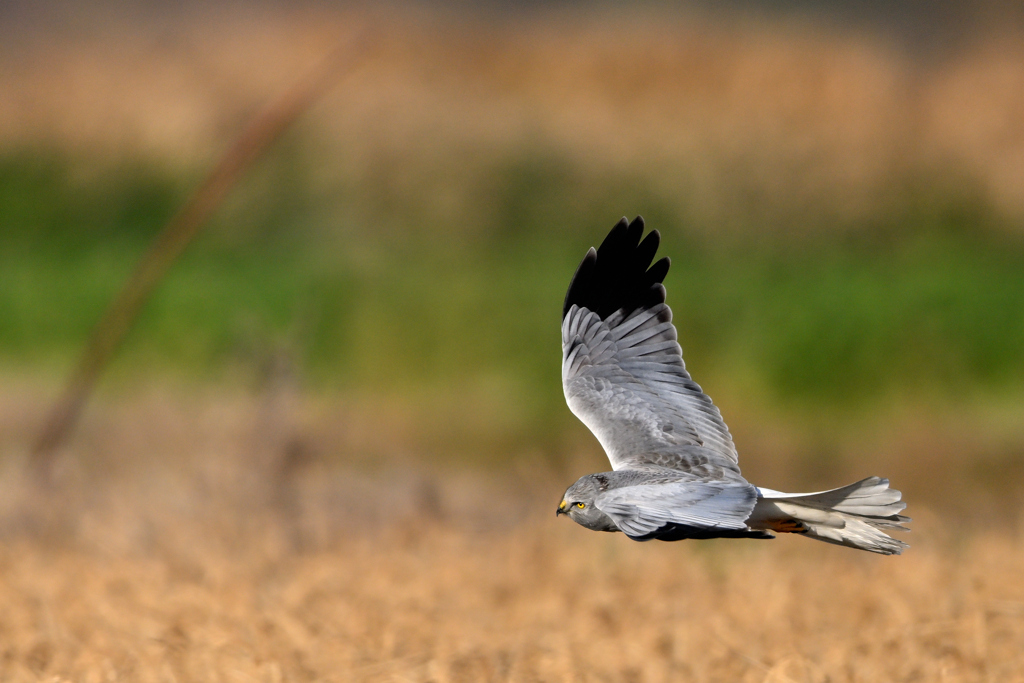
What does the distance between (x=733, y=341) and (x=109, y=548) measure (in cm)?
457

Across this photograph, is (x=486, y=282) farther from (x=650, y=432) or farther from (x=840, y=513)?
(x=840, y=513)

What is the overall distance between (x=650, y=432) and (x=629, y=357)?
7.8 inches

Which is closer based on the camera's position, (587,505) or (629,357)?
(587,505)

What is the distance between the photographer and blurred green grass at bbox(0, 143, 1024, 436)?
736cm

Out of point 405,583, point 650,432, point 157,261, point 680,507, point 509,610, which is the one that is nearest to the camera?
point 680,507

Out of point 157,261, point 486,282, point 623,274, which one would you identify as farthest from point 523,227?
point 623,274

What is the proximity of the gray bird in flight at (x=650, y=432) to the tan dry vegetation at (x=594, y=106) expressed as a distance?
5.84m

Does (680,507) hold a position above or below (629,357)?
below

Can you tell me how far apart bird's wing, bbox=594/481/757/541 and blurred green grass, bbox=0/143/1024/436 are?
5.22m

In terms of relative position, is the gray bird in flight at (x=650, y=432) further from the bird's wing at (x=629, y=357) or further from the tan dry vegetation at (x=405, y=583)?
the tan dry vegetation at (x=405, y=583)

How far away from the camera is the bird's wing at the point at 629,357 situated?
2.11 m

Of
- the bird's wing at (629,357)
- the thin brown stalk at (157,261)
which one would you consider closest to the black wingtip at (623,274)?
the bird's wing at (629,357)

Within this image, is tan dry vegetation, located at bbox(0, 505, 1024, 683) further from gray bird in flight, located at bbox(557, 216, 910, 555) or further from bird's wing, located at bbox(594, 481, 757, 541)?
bird's wing, located at bbox(594, 481, 757, 541)

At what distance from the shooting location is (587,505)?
67.9 inches
